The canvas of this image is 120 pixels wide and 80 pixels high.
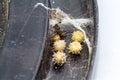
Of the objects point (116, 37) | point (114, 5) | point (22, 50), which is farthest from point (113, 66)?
point (22, 50)

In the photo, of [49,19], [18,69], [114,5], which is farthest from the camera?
[114,5]

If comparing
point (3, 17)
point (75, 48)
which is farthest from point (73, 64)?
point (3, 17)

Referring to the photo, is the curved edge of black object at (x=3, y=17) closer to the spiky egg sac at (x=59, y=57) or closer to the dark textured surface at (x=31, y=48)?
the dark textured surface at (x=31, y=48)

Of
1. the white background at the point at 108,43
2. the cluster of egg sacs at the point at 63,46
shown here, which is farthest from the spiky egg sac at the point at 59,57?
the white background at the point at 108,43

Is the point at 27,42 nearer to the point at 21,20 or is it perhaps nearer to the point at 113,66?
the point at 21,20

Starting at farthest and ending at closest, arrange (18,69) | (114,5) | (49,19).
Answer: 1. (114,5)
2. (49,19)
3. (18,69)

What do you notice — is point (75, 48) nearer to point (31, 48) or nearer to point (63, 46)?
point (63, 46)
